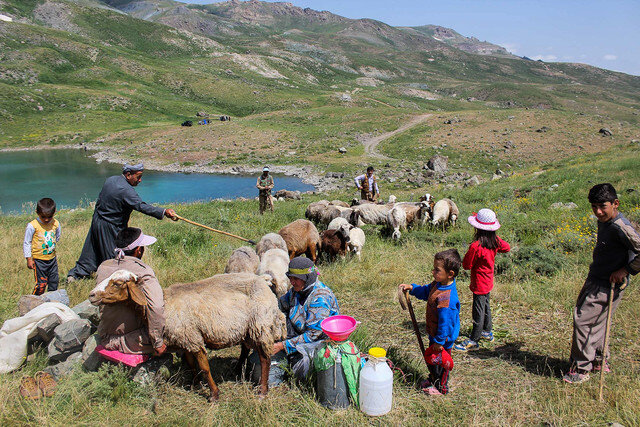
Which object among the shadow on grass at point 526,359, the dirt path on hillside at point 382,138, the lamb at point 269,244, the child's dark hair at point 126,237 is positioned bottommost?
the shadow on grass at point 526,359

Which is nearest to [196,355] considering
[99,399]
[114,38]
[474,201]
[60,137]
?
[99,399]

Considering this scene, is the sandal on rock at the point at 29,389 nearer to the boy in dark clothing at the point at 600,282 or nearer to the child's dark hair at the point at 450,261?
the child's dark hair at the point at 450,261

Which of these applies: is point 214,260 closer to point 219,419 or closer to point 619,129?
point 219,419

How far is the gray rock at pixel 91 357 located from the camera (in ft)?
14.1

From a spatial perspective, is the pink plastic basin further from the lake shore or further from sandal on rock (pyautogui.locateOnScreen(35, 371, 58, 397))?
the lake shore

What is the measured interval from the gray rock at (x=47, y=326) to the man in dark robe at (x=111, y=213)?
4.97ft

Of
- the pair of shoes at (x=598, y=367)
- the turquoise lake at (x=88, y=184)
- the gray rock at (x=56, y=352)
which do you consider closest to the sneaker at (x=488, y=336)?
the pair of shoes at (x=598, y=367)

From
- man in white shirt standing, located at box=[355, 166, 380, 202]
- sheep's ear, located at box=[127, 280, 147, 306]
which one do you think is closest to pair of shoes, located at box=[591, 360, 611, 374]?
sheep's ear, located at box=[127, 280, 147, 306]

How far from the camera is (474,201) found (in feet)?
54.2

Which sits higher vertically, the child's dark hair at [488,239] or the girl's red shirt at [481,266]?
the child's dark hair at [488,239]

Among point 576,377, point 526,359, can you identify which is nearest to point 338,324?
point 526,359

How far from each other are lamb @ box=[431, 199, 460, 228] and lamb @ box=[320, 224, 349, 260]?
13.0 ft

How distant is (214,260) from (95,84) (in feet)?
283

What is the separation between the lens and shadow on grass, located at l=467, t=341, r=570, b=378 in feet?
15.4
